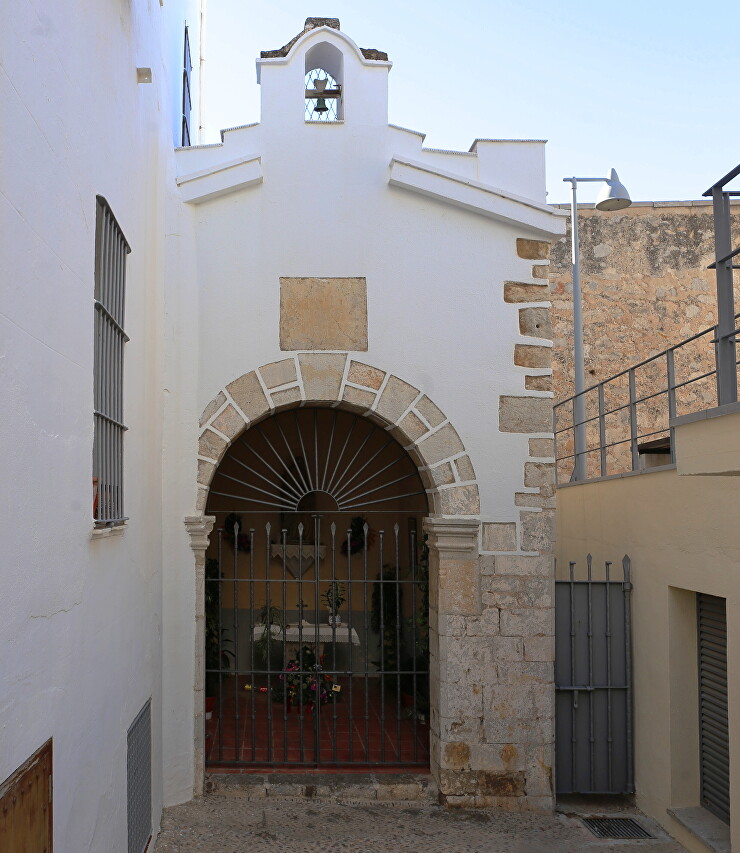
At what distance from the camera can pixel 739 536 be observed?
179 inches

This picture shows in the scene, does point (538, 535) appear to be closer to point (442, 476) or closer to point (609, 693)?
point (442, 476)

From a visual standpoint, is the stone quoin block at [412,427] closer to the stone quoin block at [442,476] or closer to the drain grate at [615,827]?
the stone quoin block at [442,476]

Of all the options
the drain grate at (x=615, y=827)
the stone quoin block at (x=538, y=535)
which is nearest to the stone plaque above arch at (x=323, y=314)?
the stone quoin block at (x=538, y=535)

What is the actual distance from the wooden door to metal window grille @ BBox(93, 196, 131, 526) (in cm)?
111

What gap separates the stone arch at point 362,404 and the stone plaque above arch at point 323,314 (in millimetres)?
106

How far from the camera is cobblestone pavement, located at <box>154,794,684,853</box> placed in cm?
500

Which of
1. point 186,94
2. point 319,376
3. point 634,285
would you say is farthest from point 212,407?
point 634,285

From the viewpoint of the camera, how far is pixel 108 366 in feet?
13.0

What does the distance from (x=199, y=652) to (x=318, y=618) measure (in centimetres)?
137

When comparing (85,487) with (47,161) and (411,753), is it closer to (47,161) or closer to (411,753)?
(47,161)

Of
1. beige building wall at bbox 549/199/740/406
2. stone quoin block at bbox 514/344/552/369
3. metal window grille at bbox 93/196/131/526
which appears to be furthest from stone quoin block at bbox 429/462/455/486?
beige building wall at bbox 549/199/740/406

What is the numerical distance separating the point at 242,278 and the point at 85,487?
9.12 feet

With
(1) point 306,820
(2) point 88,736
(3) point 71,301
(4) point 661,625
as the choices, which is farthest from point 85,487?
(4) point 661,625

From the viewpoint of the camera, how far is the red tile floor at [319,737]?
233 inches
